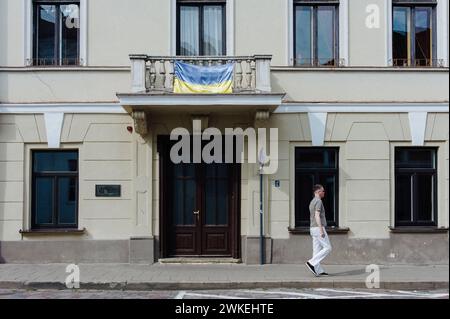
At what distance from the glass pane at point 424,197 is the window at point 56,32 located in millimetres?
8428

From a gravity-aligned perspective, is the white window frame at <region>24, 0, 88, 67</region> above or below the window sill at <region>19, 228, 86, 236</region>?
above

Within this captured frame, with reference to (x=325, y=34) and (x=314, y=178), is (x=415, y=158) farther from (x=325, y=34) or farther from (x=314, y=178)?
(x=325, y=34)

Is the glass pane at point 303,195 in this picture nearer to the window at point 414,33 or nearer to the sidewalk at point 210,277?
the sidewalk at point 210,277

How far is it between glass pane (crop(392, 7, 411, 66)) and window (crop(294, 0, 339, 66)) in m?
1.36

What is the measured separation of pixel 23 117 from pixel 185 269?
5.06 meters

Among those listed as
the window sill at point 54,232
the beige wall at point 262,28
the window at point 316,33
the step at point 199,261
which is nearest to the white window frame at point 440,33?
the window at point 316,33

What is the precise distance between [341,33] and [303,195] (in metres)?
3.84

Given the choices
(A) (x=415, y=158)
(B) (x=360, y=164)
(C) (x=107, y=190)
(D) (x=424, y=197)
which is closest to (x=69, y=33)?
(C) (x=107, y=190)

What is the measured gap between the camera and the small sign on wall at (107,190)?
1488 centimetres

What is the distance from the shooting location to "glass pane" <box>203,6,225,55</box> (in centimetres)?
1533

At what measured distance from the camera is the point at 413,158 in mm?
15148

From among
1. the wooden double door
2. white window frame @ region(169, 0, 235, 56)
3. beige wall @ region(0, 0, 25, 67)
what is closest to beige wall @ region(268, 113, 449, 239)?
the wooden double door

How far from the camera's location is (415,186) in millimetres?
15117

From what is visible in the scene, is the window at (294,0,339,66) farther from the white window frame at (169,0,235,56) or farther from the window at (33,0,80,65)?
the window at (33,0,80,65)
